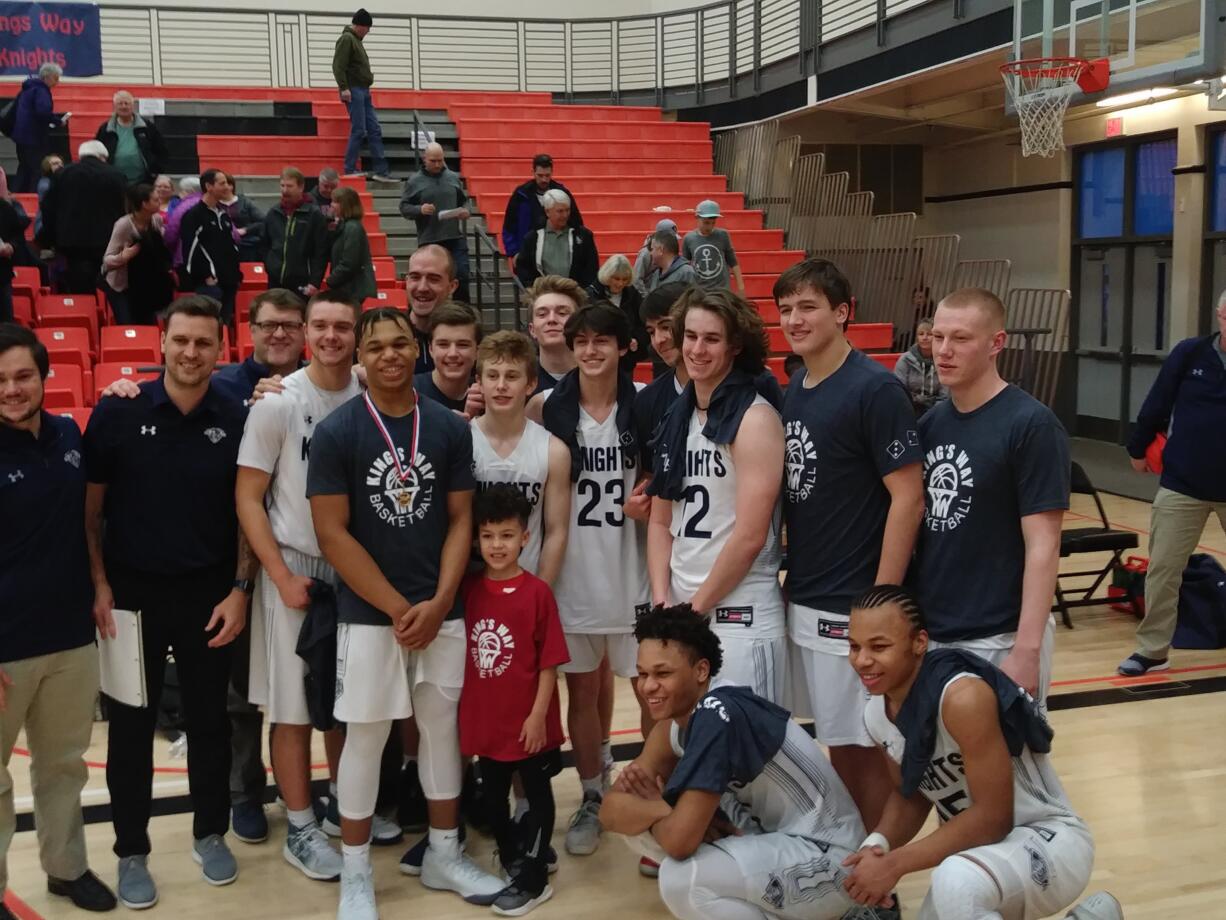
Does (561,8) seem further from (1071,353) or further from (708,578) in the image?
(708,578)

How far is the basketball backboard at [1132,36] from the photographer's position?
7156 mm

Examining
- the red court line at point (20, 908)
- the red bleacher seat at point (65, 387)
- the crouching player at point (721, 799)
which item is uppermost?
the red bleacher seat at point (65, 387)

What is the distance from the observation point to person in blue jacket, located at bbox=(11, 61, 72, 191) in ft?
34.8

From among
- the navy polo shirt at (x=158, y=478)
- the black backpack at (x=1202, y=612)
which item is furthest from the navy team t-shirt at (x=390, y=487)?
the black backpack at (x=1202, y=612)

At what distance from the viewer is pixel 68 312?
8992 mm

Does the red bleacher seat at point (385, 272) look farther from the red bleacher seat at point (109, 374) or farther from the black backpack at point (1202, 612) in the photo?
the black backpack at point (1202, 612)

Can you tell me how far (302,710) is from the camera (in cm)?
361

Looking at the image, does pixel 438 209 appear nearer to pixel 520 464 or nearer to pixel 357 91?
pixel 357 91

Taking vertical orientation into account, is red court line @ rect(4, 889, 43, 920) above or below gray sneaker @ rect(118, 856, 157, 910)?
below

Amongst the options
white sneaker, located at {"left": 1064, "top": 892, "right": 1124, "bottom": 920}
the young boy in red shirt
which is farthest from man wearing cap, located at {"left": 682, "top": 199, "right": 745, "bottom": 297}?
Result: white sneaker, located at {"left": 1064, "top": 892, "right": 1124, "bottom": 920}

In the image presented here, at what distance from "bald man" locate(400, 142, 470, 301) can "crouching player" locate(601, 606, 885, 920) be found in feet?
22.1

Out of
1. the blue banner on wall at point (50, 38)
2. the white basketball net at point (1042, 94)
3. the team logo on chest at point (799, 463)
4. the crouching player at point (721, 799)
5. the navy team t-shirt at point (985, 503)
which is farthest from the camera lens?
the blue banner on wall at point (50, 38)

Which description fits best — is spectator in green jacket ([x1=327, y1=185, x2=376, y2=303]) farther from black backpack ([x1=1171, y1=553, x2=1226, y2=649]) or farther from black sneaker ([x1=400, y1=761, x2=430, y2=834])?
black backpack ([x1=1171, y1=553, x2=1226, y2=649])

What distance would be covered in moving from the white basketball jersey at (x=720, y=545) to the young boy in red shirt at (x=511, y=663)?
18.0 inches
